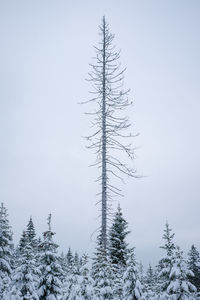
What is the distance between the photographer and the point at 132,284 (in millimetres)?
12477

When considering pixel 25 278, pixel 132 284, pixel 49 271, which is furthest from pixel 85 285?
pixel 49 271

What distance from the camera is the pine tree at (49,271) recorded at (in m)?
15.8

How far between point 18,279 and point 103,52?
577 inches

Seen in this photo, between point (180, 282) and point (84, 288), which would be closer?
point (84, 288)

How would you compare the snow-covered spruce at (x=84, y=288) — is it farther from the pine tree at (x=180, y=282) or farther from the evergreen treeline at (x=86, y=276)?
the pine tree at (x=180, y=282)

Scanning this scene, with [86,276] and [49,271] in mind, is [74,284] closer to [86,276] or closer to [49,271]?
[86,276]

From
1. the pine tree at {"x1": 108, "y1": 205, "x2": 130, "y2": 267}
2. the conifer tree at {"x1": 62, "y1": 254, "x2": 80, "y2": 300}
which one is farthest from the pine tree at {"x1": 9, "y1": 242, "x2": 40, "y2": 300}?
the pine tree at {"x1": 108, "y1": 205, "x2": 130, "y2": 267}

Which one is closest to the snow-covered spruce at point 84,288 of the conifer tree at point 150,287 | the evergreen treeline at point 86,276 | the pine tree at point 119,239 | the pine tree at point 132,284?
the evergreen treeline at point 86,276

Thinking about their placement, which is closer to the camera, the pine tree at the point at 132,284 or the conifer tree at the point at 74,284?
the conifer tree at the point at 74,284

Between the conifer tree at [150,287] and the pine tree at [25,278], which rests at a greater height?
the pine tree at [25,278]

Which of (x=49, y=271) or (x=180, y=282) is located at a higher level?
(x=49, y=271)

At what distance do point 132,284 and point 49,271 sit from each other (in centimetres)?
571

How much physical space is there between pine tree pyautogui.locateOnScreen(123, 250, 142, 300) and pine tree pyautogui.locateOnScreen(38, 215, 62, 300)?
487cm

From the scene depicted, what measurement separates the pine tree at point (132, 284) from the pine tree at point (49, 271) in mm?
4869
